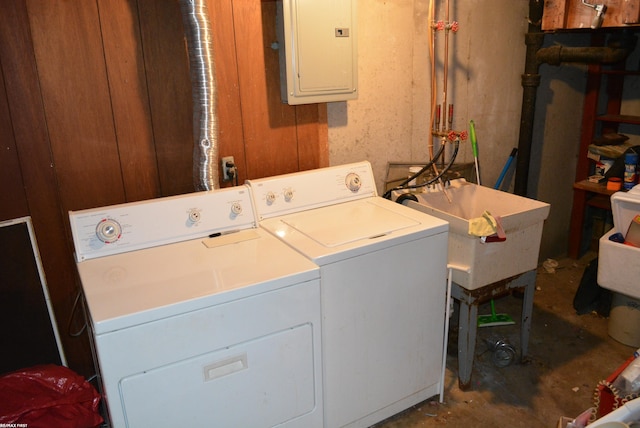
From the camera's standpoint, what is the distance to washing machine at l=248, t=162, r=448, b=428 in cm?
178

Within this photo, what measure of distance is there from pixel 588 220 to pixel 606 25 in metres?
1.55

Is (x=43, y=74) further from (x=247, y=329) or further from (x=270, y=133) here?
(x=247, y=329)

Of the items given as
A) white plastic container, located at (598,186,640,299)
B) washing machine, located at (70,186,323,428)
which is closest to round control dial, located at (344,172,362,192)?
washing machine, located at (70,186,323,428)

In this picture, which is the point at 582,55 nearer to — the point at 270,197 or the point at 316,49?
the point at 316,49

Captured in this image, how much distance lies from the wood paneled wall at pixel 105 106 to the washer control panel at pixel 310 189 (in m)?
0.24

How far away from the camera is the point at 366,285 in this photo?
1.82m

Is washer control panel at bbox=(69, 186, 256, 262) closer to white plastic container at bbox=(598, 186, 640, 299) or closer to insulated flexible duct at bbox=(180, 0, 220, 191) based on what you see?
insulated flexible duct at bbox=(180, 0, 220, 191)

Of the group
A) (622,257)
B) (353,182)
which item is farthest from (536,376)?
(353,182)

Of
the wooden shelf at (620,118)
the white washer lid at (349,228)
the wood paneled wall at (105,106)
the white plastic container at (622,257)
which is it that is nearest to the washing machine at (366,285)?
the white washer lid at (349,228)

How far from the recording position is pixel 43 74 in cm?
180

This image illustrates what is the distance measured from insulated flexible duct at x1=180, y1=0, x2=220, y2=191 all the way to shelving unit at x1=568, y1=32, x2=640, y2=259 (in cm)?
252

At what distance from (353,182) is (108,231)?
3.47 ft

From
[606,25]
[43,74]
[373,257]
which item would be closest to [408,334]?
[373,257]

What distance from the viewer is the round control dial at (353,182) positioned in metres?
2.27
